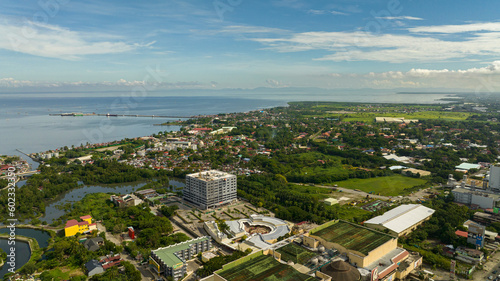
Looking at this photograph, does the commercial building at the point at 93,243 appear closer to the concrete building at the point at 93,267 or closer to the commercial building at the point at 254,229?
the concrete building at the point at 93,267

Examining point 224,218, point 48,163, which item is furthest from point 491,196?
point 48,163

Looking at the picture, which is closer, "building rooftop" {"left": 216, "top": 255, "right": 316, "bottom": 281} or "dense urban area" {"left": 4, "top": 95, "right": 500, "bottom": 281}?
"building rooftop" {"left": 216, "top": 255, "right": 316, "bottom": 281}

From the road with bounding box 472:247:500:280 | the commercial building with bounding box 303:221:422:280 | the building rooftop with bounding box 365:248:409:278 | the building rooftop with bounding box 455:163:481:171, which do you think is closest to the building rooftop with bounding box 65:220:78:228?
the commercial building with bounding box 303:221:422:280

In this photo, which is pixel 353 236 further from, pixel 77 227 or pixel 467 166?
pixel 467 166

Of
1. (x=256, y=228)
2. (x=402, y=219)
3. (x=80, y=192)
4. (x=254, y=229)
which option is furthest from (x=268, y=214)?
(x=80, y=192)

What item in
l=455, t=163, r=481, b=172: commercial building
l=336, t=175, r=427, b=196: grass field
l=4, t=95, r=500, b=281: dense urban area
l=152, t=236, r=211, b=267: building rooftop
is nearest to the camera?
l=4, t=95, r=500, b=281: dense urban area

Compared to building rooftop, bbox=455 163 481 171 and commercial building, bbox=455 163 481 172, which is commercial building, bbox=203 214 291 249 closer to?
commercial building, bbox=455 163 481 172
